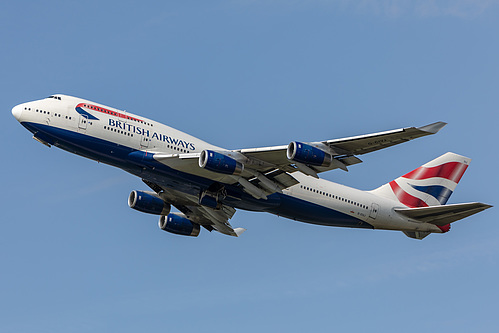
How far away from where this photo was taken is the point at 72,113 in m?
45.1

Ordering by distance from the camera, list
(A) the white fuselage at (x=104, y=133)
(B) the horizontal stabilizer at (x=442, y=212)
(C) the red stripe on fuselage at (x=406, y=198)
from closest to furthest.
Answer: (A) the white fuselage at (x=104, y=133)
(B) the horizontal stabilizer at (x=442, y=212)
(C) the red stripe on fuselage at (x=406, y=198)

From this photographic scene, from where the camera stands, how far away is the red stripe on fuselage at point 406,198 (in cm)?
5436

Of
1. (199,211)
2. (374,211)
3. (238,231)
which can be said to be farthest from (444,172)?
(199,211)

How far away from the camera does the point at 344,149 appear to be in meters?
42.4

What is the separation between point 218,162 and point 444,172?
21450 mm

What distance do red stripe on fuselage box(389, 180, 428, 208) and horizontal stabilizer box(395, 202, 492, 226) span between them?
71.7 inches

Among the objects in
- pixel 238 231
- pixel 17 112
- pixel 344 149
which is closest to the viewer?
pixel 344 149

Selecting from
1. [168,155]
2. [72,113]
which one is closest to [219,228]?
[168,155]

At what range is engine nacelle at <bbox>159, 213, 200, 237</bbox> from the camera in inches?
2203

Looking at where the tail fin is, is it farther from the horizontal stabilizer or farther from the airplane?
the horizontal stabilizer

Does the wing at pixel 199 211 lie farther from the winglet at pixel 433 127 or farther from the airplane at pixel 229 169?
the winglet at pixel 433 127

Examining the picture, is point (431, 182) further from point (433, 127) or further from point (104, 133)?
point (104, 133)

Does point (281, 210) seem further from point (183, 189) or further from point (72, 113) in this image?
point (72, 113)

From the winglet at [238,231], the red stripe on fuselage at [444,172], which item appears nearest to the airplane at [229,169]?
the winglet at [238,231]
